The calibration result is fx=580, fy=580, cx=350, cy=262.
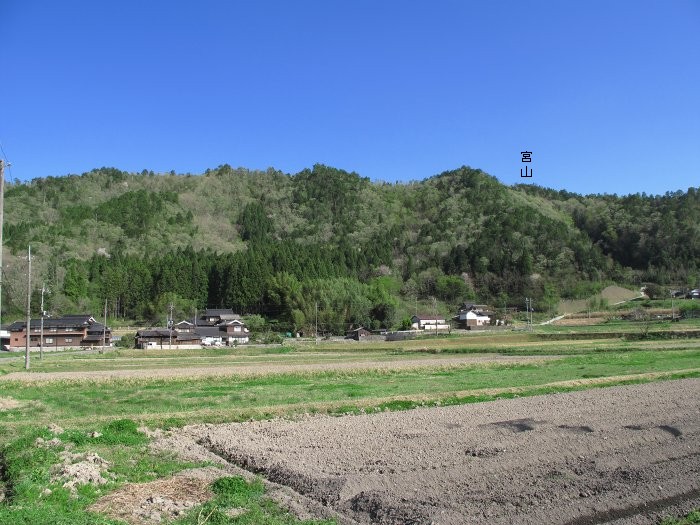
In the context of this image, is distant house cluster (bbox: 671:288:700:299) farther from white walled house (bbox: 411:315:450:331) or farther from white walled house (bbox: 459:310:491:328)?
white walled house (bbox: 411:315:450:331)

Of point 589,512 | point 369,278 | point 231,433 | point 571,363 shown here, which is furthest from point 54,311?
point 589,512

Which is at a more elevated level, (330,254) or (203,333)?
(330,254)

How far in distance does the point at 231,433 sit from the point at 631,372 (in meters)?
21.4

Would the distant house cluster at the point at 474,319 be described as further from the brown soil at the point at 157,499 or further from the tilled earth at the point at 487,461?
the brown soil at the point at 157,499

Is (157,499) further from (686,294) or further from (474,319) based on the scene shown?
(686,294)

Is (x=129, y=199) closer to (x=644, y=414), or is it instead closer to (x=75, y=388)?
(x=75, y=388)

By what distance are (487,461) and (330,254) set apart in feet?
403

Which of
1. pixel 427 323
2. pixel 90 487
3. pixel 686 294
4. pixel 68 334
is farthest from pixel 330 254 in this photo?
pixel 90 487

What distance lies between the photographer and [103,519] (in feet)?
23.4

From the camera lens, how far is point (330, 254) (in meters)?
133

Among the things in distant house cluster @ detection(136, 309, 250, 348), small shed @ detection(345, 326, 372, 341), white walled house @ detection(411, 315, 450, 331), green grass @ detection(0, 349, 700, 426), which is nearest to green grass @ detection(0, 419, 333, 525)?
green grass @ detection(0, 349, 700, 426)

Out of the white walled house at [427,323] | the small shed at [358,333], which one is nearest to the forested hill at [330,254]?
the small shed at [358,333]

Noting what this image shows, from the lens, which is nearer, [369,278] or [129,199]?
[369,278]

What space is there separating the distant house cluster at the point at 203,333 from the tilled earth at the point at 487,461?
65.0 meters
